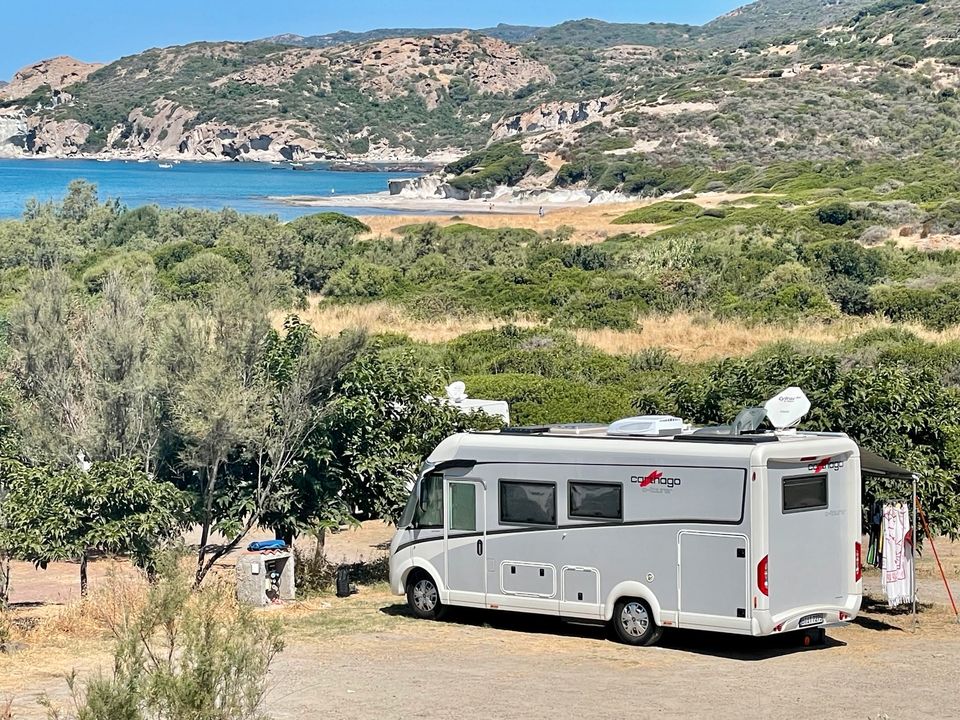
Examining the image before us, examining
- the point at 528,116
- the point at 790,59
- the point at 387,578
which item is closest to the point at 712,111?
the point at 790,59

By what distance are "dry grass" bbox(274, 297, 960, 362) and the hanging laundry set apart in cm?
2022

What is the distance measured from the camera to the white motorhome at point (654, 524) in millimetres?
12180

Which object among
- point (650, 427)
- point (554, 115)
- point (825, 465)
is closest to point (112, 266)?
point (650, 427)

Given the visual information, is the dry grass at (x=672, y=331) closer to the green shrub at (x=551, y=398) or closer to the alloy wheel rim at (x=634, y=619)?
the green shrub at (x=551, y=398)

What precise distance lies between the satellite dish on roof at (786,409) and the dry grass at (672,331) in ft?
70.9

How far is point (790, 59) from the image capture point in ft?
544

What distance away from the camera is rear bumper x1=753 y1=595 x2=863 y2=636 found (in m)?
12.1

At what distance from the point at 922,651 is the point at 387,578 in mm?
7003

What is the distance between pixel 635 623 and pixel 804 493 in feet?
6.60

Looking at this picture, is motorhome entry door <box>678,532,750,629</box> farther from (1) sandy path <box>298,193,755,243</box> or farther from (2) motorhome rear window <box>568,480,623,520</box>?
(1) sandy path <box>298,193,755,243</box>

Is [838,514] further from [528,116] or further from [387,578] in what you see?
[528,116]

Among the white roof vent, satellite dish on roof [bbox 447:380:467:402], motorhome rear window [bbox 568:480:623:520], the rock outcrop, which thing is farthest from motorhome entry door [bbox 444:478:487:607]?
the rock outcrop

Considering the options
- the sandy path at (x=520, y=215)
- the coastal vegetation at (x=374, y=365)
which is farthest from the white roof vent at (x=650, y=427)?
the sandy path at (x=520, y=215)

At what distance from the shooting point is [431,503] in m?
14.3
